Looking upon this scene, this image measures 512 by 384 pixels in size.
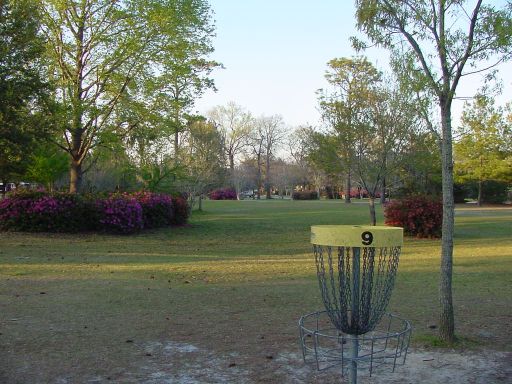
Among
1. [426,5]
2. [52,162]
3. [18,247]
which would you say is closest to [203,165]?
[52,162]

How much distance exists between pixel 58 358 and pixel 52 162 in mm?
19214

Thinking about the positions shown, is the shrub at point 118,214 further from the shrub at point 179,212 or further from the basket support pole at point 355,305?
the basket support pole at point 355,305

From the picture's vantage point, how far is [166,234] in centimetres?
2055

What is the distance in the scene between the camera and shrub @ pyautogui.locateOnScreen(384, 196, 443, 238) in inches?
776

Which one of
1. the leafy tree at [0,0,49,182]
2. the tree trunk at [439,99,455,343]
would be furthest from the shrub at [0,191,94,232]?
the tree trunk at [439,99,455,343]

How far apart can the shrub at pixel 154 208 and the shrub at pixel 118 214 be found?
4.82ft

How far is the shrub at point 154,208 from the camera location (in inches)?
848

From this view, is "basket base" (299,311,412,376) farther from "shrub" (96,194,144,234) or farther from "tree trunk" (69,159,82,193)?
"tree trunk" (69,159,82,193)

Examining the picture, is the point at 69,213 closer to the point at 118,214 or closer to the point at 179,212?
the point at 118,214

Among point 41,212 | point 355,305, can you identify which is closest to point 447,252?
point 355,305

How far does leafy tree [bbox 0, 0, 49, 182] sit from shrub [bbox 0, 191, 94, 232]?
1622 millimetres

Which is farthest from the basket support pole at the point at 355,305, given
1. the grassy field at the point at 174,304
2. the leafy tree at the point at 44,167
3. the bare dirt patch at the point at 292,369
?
the leafy tree at the point at 44,167

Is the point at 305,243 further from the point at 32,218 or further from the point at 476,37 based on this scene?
the point at 476,37

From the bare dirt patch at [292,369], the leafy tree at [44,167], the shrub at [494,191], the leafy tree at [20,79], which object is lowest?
the bare dirt patch at [292,369]
